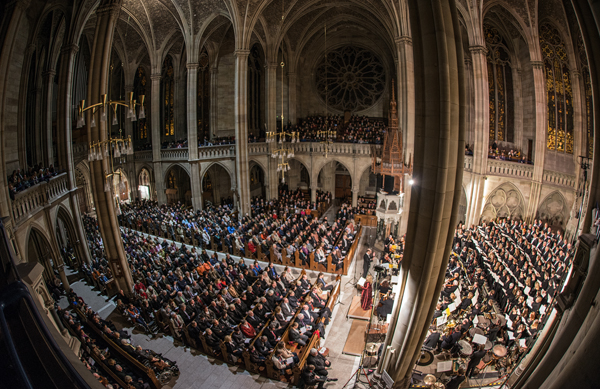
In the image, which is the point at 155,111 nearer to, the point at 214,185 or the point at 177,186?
the point at 177,186

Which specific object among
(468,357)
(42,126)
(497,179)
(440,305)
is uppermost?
(42,126)

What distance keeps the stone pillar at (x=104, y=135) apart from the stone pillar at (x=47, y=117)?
509 cm

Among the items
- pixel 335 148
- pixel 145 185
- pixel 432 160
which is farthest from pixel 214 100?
pixel 432 160

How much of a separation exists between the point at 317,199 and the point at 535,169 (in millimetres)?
13906

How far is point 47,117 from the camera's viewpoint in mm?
15070

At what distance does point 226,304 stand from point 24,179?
841 centimetres

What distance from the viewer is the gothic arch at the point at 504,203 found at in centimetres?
1756

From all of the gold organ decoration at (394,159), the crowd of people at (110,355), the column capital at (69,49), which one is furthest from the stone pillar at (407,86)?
the column capital at (69,49)

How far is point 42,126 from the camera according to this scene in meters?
15.3

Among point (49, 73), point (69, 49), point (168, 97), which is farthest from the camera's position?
point (168, 97)

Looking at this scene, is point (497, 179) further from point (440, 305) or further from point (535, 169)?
point (440, 305)

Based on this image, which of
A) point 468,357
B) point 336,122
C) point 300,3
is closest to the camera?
point 468,357

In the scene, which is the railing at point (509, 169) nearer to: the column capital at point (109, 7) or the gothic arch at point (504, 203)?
the gothic arch at point (504, 203)

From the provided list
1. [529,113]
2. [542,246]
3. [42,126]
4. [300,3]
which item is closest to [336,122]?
[300,3]
